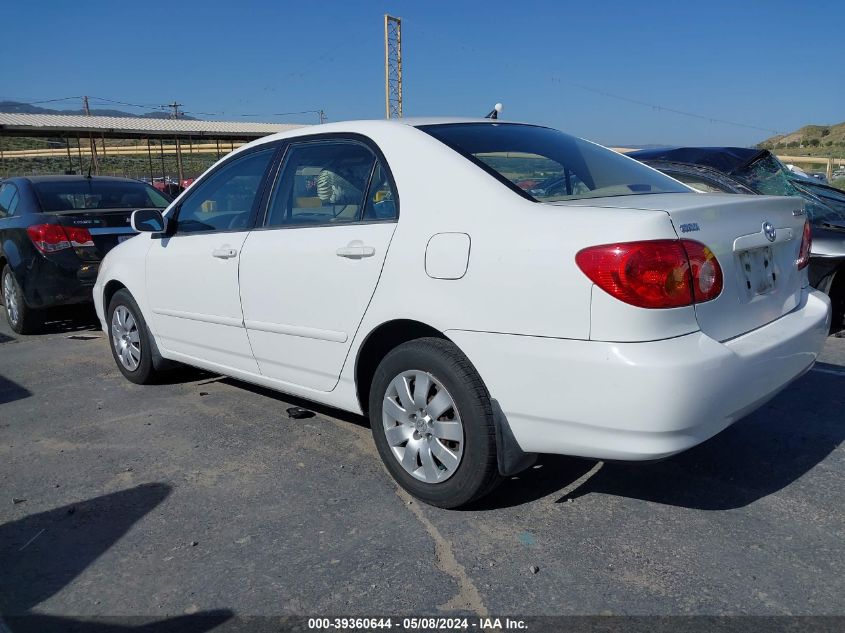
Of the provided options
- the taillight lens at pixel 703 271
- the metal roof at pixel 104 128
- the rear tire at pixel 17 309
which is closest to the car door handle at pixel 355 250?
the taillight lens at pixel 703 271

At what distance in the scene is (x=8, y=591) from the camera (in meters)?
2.65

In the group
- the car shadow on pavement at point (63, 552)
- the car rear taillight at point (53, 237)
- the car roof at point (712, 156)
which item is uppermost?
the car roof at point (712, 156)

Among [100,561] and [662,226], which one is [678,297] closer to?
[662,226]

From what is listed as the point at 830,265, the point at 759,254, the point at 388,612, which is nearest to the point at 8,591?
the point at 388,612

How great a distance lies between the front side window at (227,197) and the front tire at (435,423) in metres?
1.43

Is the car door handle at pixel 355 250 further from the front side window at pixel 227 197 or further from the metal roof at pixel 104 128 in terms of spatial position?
the metal roof at pixel 104 128

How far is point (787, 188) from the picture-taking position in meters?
6.41

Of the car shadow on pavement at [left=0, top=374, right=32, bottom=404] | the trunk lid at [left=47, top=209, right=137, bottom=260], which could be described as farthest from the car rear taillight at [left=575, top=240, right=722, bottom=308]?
the trunk lid at [left=47, top=209, right=137, bottom=260]

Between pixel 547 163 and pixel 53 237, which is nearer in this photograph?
pixel 547 163

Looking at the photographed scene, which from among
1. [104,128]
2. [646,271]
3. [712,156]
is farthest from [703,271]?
[104,128]

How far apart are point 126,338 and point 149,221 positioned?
1.07m

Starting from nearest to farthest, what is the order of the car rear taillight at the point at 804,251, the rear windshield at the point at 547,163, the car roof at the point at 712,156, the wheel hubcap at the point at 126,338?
the rear windshield at the point at 547,163
the car rear taillight at the point at 804,251
the wheel hubcap at the point at 126,338
the car roof at the point at 712,156

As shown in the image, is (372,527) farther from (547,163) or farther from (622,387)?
(547,163)

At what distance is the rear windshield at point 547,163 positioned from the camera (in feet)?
10.4
